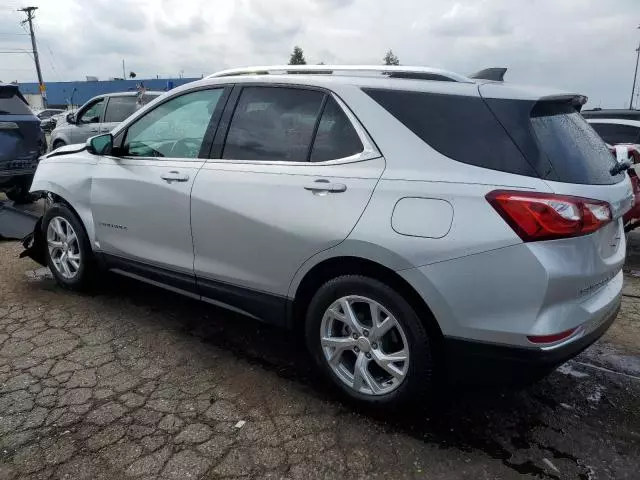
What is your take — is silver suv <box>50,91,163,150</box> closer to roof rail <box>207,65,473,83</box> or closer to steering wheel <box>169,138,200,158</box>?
steering wheel <box>169,138,200,158</box>

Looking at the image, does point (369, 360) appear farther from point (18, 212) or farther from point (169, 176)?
point (18, 212)

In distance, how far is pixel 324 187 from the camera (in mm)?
2793

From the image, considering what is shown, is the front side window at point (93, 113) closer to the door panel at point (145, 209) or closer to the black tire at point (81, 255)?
the black tire at point (81, 255)

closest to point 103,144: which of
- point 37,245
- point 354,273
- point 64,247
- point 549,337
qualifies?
point 64,247

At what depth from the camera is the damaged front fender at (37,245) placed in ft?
15.4

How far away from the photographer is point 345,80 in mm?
2961

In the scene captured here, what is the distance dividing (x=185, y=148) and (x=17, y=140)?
5.15 metres

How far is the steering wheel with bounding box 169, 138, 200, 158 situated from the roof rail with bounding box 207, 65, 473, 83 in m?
0.52

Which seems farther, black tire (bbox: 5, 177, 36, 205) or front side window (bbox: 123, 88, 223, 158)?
black tire (bbox: 5, 177, 36, 205)

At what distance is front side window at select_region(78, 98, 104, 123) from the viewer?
38.1 feet

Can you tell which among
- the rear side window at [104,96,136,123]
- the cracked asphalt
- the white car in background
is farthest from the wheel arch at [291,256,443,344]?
the rear side window at [104,96,136,123]

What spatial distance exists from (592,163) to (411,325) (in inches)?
47.9

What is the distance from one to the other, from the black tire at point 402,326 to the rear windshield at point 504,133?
0.75m

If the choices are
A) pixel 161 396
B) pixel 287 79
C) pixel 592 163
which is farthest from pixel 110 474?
pixel 592 163
